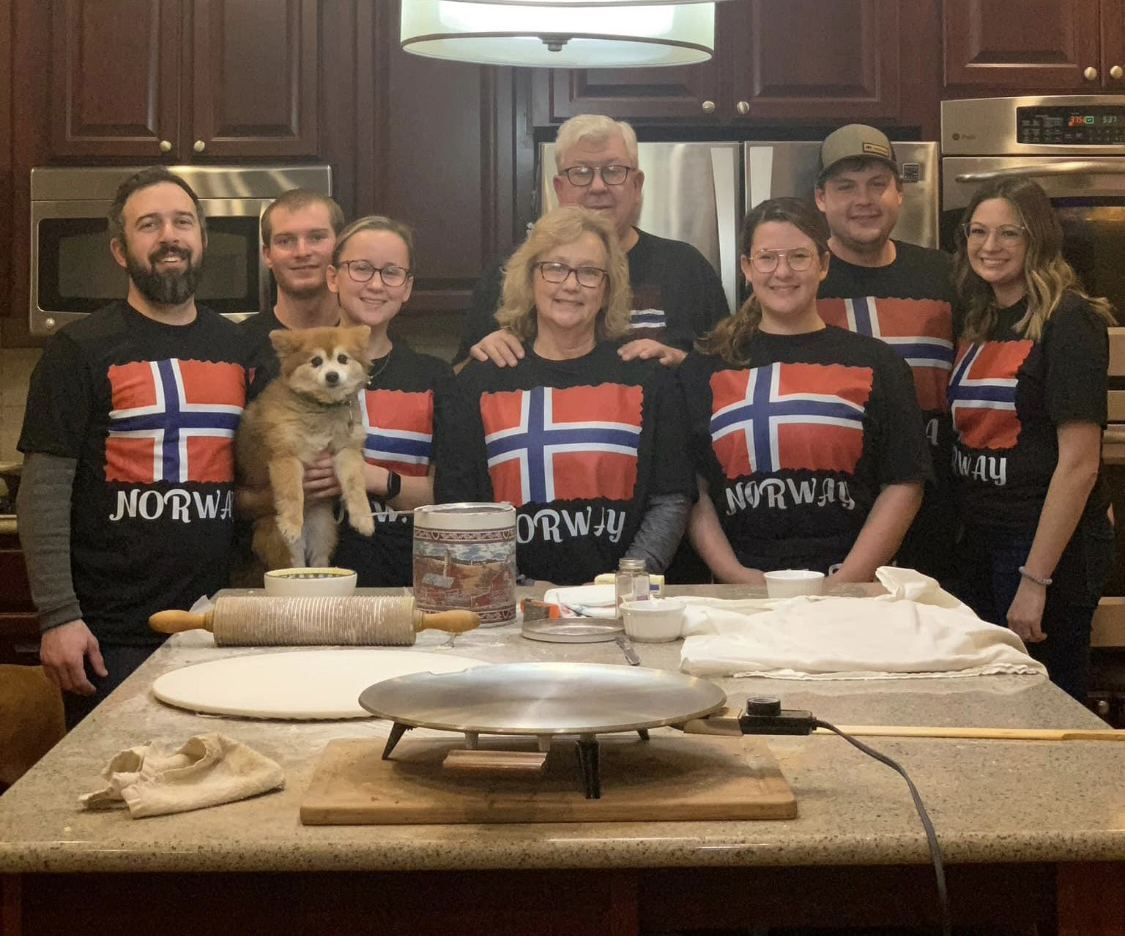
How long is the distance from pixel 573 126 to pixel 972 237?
2.89ft

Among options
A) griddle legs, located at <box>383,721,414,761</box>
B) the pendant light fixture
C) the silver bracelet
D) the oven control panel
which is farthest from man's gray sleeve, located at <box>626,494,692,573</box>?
the oven control panel

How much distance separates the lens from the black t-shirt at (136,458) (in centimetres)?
243

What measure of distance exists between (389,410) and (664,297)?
67 cm

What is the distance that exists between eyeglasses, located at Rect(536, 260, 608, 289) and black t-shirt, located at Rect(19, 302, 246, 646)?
0.65 metres

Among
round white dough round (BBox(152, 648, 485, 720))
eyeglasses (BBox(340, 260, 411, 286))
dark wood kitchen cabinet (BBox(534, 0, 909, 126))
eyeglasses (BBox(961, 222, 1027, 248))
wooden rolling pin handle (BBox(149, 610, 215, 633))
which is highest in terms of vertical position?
dark wood kitchen cabinet (BBox(534, 0, 909, 126))

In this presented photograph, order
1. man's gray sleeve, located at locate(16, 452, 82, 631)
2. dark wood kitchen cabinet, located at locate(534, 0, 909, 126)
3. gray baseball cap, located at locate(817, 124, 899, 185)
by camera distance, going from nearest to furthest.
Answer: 1. man's gray sleeve, located at locate(16, 452, 82, 631)
2. gray baseball cap, located at locate(817, 124, 899, 185)
3. dark wood kitchen cabinet, located at locate(534, 0, 909, 126)

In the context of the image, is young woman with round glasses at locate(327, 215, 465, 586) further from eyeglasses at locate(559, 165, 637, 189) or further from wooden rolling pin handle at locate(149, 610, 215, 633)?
wooden rolling pin handle at locate(149, 610, 215, 633)

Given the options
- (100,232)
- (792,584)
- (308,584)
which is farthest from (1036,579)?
(100,232)

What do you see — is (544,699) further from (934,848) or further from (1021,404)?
(1021,404)

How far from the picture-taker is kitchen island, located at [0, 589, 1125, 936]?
94cm

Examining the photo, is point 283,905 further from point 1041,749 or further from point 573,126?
point 573,126

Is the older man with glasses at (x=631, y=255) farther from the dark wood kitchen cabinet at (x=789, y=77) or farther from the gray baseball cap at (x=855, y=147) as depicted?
the dark wood kitchen cabinet at (x=789, y=77)

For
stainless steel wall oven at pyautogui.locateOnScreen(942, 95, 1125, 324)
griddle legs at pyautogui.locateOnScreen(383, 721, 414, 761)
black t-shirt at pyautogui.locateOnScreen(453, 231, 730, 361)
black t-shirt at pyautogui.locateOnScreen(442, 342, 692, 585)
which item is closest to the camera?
griddle legs at pyautogui.locateOnScreen(383, 721, 414, 761)

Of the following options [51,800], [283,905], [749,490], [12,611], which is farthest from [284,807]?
[12,611]
